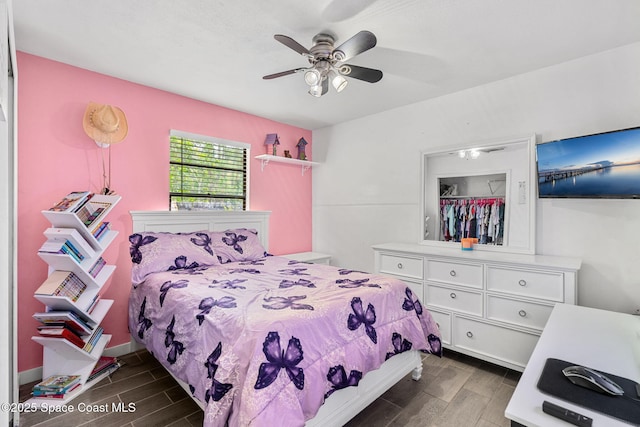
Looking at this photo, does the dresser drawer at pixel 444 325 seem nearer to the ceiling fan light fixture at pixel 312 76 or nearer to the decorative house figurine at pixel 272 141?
the ceiling fan light fixture at pixel 312 76

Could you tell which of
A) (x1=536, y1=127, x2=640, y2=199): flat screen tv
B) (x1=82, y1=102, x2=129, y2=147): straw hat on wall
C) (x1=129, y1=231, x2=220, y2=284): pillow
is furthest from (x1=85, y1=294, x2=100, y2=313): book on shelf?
(x1=536, y1=127, x2=640, y2=199): flat screen tv

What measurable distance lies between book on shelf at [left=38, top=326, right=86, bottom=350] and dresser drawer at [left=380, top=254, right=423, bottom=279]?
270 cm

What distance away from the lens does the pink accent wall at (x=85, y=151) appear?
2.32 meters

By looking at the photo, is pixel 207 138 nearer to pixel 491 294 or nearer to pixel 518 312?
pixel 491 294

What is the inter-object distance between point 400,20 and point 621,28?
1.53m

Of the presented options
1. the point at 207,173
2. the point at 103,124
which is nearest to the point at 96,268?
the point at 103,124

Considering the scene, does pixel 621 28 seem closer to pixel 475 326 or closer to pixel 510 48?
pixel 510 48

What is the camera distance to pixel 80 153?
2564 mm

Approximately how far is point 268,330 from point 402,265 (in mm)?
1967

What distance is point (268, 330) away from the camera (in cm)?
142

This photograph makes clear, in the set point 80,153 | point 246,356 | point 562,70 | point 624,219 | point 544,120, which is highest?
point 562,70

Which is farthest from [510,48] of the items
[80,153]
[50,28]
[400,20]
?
[80,153]

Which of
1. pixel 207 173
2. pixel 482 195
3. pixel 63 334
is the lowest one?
pixel 63 334

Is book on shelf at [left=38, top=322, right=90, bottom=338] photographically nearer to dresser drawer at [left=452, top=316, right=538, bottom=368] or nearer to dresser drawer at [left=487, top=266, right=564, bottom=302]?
dresser drawer at [left=452, top=316, right=538, bottom=368]
